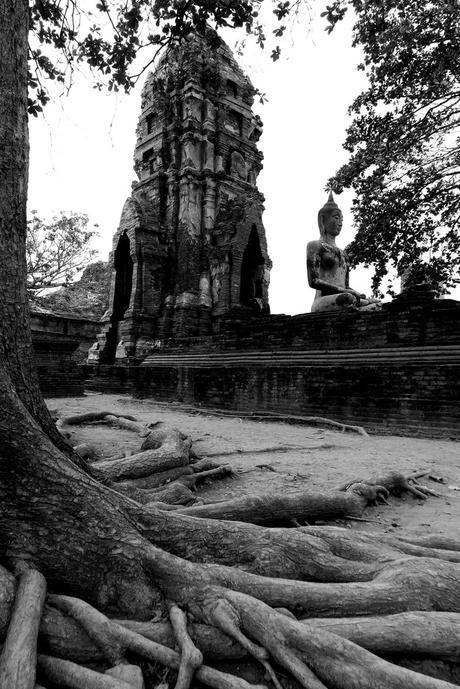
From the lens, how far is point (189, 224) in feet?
54.2

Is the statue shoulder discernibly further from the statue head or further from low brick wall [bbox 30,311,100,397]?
low brick wall [bbox 30,311,100,397]

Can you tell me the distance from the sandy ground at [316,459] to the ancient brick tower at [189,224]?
8.53m

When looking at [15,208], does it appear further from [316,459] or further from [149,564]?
[316,459]

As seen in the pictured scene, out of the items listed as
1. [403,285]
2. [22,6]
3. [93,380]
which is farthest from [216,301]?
[22,6]

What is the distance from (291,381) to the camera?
8.28 m

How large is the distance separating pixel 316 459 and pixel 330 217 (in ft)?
24.9

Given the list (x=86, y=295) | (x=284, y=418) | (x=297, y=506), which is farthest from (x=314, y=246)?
(x=86, y=295)

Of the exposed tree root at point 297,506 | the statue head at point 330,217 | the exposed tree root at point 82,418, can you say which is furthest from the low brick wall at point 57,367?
the exposed tree root at point 297,506

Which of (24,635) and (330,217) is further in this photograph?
(330,217)

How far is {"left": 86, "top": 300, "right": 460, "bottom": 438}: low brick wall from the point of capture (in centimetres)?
661

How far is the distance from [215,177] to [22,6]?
15658mm

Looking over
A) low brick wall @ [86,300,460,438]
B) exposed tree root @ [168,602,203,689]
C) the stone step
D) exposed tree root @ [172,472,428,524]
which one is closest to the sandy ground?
exposed tree root @ [172,472,428,524]

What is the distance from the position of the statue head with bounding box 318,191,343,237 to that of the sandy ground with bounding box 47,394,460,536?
548 centimetres

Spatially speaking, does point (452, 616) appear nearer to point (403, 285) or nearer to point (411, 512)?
point (411, 512)
